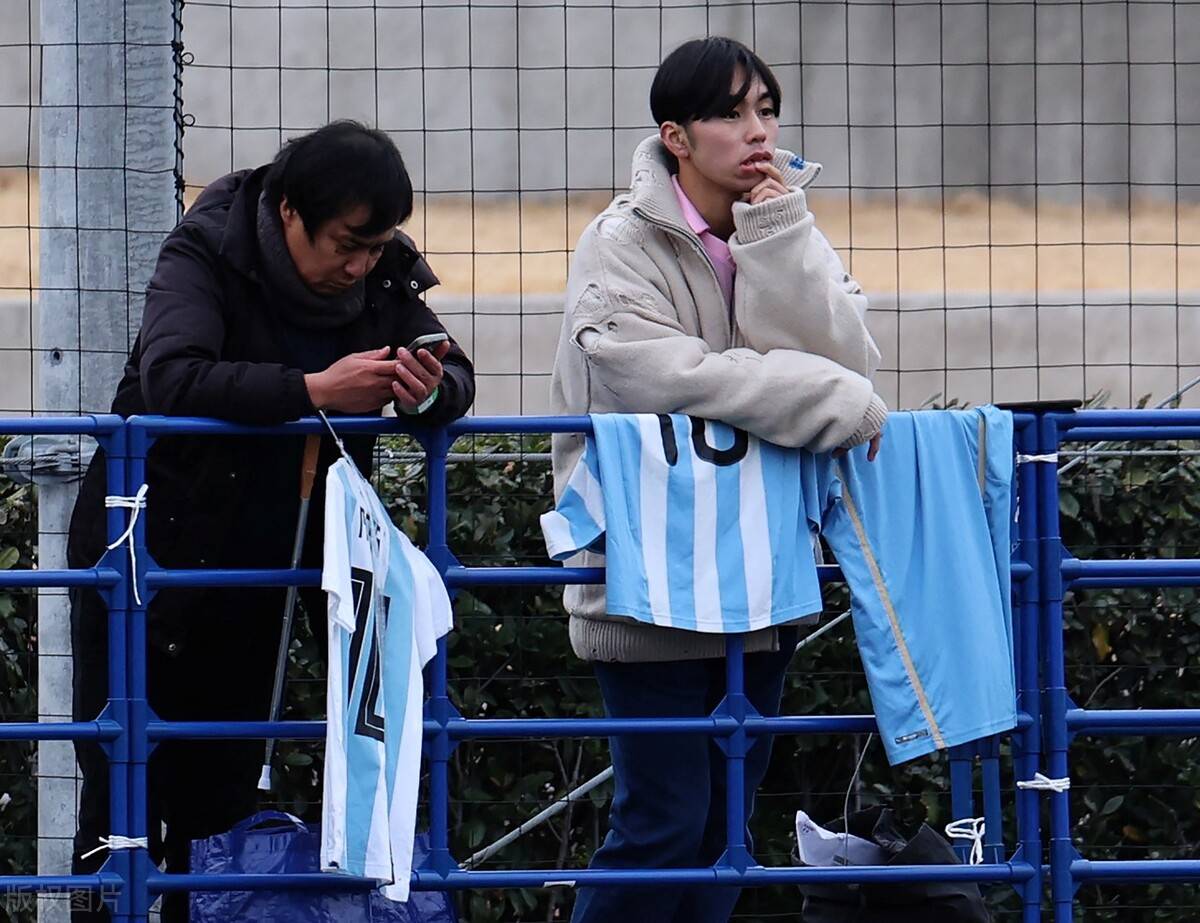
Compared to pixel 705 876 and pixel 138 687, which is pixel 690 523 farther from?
pixel 138 687

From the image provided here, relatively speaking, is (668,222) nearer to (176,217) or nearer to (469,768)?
(176,217)

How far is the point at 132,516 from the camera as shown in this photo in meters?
3.58

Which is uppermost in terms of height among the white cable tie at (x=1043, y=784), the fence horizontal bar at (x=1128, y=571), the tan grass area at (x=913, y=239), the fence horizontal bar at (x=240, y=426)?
the tan grass area at (x=913, y=239)

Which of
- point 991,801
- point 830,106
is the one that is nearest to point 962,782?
point 991,801

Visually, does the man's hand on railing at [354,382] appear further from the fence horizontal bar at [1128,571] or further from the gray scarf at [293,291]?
the fence horizontal bar at [1128,571]

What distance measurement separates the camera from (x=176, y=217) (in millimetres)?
4695

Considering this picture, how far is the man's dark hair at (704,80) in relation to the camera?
373 centimetres

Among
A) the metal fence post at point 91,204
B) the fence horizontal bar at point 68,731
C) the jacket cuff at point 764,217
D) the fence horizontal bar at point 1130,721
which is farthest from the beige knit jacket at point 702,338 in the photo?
the metal fence post at point 91,204

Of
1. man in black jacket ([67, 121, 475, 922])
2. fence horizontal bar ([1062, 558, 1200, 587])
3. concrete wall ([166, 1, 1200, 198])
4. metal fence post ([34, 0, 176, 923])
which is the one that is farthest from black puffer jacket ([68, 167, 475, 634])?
concrete wall ([166, 1, 1200, 198])

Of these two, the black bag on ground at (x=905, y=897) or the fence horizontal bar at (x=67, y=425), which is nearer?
the fence horizontal bar at (x=67, y=425)

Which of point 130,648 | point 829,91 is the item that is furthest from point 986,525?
point 829,91

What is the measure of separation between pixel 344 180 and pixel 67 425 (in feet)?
2.18

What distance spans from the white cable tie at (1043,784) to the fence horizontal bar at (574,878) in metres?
0.21

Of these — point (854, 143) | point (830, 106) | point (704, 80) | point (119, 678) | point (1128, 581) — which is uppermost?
point (830, 106)
